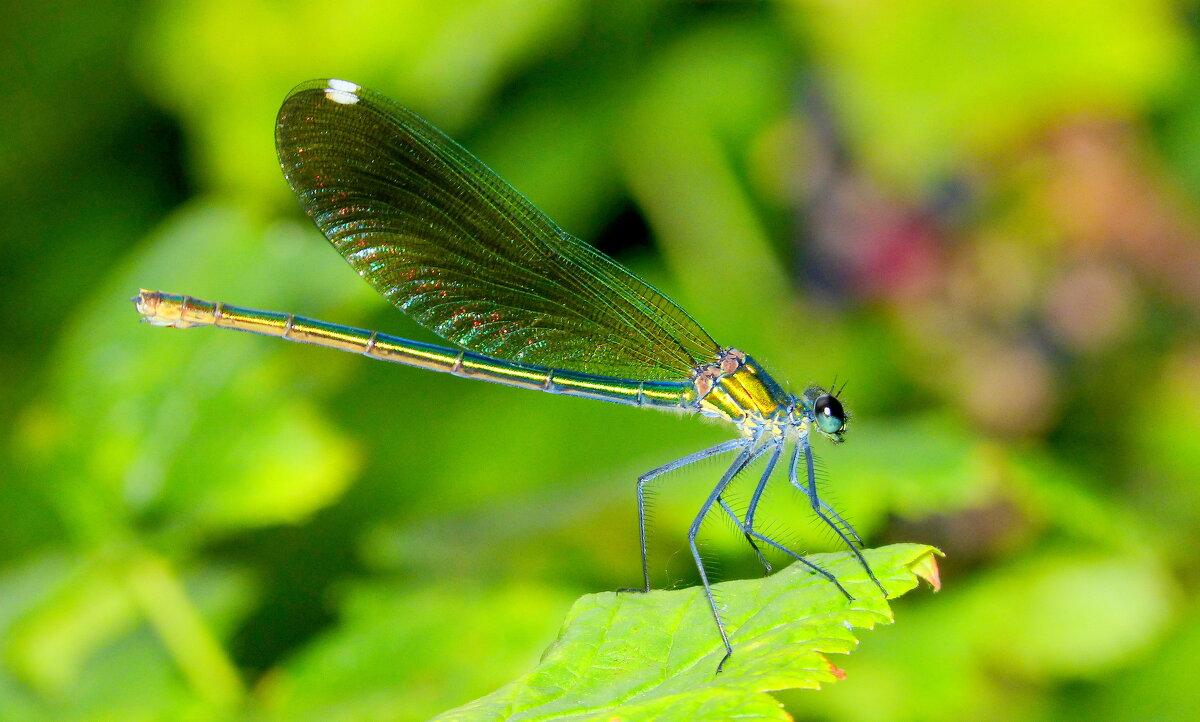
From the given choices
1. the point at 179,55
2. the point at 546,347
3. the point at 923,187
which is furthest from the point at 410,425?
the point at 923,187

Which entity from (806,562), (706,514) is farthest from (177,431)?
(806,562)

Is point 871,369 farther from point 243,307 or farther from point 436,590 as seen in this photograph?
point 243,307

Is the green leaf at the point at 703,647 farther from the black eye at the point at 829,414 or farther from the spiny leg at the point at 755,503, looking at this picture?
the black eye at the point at 829,414

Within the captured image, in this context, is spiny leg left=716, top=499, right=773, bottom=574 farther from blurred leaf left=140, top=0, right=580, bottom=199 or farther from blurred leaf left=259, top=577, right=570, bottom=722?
blurred leaf left=140, top=0, right=580, bottom=199

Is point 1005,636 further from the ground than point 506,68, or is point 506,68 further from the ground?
point 506,68

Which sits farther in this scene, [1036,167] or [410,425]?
[410,425]

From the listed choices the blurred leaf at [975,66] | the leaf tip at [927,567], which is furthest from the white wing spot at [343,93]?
the leaf tip at [927,567]
